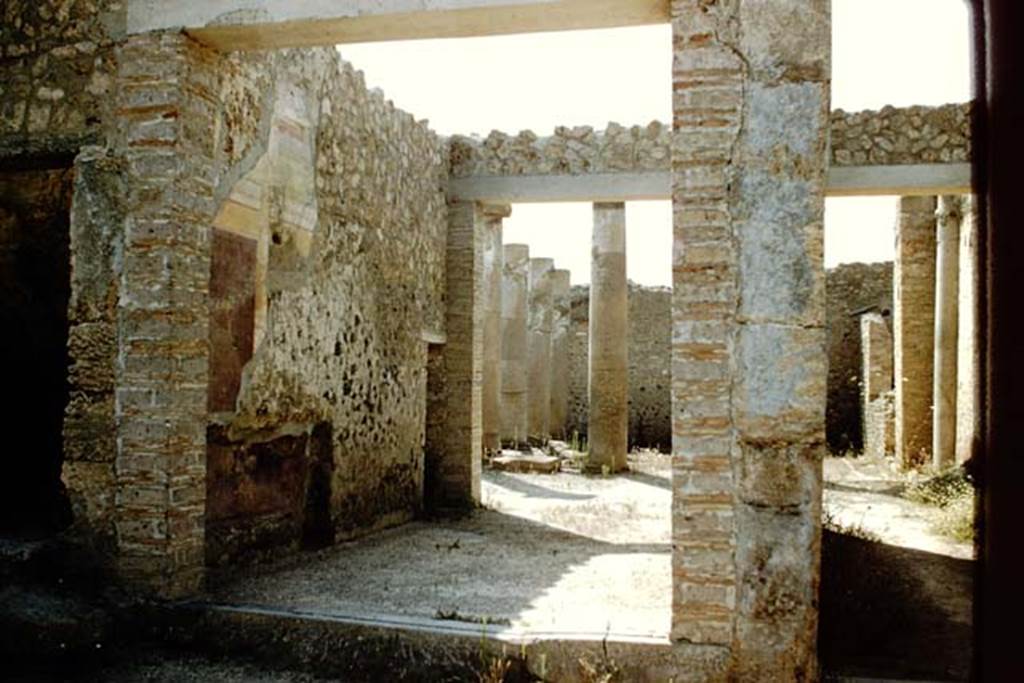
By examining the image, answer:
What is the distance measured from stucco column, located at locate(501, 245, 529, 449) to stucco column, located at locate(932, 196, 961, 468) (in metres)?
6.63

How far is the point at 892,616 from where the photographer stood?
16.2 ft

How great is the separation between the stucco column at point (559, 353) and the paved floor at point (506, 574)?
9.39 metres

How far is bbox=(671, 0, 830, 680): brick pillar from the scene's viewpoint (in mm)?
3648

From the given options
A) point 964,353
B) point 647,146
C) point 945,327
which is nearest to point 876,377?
point 945,327

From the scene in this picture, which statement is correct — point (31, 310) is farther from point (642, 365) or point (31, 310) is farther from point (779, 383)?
point (642, 365)

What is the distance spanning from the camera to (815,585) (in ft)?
11.9

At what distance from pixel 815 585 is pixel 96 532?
342 centimetres

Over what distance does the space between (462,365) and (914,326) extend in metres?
8.56

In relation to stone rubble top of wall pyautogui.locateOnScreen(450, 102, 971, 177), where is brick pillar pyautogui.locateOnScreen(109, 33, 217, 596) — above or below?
below

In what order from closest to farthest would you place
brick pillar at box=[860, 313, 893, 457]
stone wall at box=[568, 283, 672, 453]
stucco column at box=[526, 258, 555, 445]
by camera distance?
brick pillar at box=[860, 313, 893, 457], stucco column at box=[526, 258, 555, 445], stone wall at box=[568, 283, 672, 453]

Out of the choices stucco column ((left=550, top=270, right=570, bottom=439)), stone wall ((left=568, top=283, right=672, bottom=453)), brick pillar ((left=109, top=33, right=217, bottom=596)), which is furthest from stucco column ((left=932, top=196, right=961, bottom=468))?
brick pillar ((left=109, top=33, right=217, bottom=596))

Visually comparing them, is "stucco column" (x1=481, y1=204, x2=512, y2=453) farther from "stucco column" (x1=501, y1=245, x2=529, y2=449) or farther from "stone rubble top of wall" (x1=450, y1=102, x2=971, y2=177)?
"stone rubble top of wall" (x1=450, y1=102, x2=971, y2=177)

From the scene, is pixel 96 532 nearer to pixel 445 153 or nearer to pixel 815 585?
pixel 815 585

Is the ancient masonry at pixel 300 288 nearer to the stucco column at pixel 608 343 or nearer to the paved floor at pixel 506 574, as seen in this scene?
the paved floor at pixel 506 574
